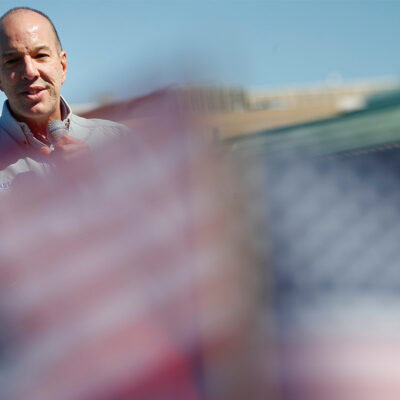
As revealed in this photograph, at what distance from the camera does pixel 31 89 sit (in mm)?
854

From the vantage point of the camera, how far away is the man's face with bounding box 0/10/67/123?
2.80ft

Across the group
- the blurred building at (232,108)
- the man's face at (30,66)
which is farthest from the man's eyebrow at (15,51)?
the blurred building at (232,108)

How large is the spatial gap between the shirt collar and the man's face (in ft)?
0.04

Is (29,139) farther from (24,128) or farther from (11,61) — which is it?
(11,61)

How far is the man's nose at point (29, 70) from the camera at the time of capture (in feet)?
2.79

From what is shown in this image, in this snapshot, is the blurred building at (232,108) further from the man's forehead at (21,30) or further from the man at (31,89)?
the man's forehead at (21,30)

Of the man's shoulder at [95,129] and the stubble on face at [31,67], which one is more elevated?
the stubble on face at [31,67]

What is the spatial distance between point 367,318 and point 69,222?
17.3 inches

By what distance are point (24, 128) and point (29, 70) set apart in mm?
98

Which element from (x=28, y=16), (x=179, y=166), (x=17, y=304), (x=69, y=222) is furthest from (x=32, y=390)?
(x=28, y=16)

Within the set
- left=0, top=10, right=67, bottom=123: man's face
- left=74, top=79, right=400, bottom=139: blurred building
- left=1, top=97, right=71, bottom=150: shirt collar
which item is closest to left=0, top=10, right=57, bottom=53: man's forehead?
left=0, top=10, right=67, bottom=123: man's face

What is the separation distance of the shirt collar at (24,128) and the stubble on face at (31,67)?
0.04 feet

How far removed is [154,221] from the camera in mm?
738

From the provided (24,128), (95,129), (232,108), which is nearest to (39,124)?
(24,128)
